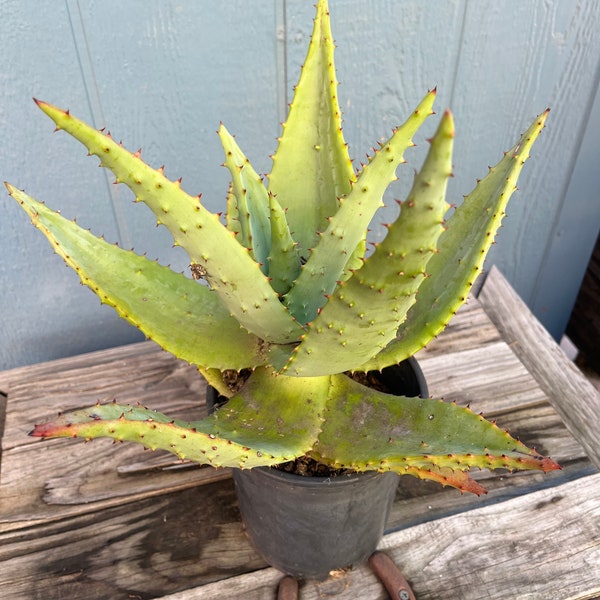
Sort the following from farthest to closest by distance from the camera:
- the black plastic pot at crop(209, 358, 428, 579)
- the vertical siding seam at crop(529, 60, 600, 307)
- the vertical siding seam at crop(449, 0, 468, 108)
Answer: the vertical siding seam at crop(529, 60, 600, 307) < the vertical siding seam at crop(449, 0, 468, 108) < the black plastic pot at crop(209, 358, 428, 579)

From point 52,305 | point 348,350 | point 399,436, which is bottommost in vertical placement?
point 52,305

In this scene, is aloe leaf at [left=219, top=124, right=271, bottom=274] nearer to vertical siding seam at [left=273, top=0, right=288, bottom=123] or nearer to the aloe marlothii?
the aloe marlothii

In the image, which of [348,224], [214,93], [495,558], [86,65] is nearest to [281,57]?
[214,93]

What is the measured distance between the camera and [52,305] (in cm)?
106

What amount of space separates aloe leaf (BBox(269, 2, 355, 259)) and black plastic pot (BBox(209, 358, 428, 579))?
0.20m

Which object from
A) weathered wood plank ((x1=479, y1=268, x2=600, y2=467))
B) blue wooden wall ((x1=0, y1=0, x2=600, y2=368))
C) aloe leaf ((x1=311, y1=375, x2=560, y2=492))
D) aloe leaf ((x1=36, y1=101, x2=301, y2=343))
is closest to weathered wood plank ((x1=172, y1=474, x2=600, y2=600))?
weathered wood plank ((x1=479, y1=268, x2=600, y2=467))

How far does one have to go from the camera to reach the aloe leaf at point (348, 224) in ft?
1.49

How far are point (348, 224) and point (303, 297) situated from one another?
0.08m

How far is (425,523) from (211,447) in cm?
38

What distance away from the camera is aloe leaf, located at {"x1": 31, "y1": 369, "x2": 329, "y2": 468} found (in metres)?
0.42

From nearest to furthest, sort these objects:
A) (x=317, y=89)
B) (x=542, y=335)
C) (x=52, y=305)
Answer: (x=317, y=89), (x=542, y=335), (x=52, y=305)

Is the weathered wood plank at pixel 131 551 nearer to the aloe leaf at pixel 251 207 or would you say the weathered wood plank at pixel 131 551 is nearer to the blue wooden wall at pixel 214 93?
the aloe leaf at pixel 251 207

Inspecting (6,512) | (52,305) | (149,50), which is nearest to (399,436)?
(6,512)

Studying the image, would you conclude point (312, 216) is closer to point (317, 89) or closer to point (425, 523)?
point (317, 89)
